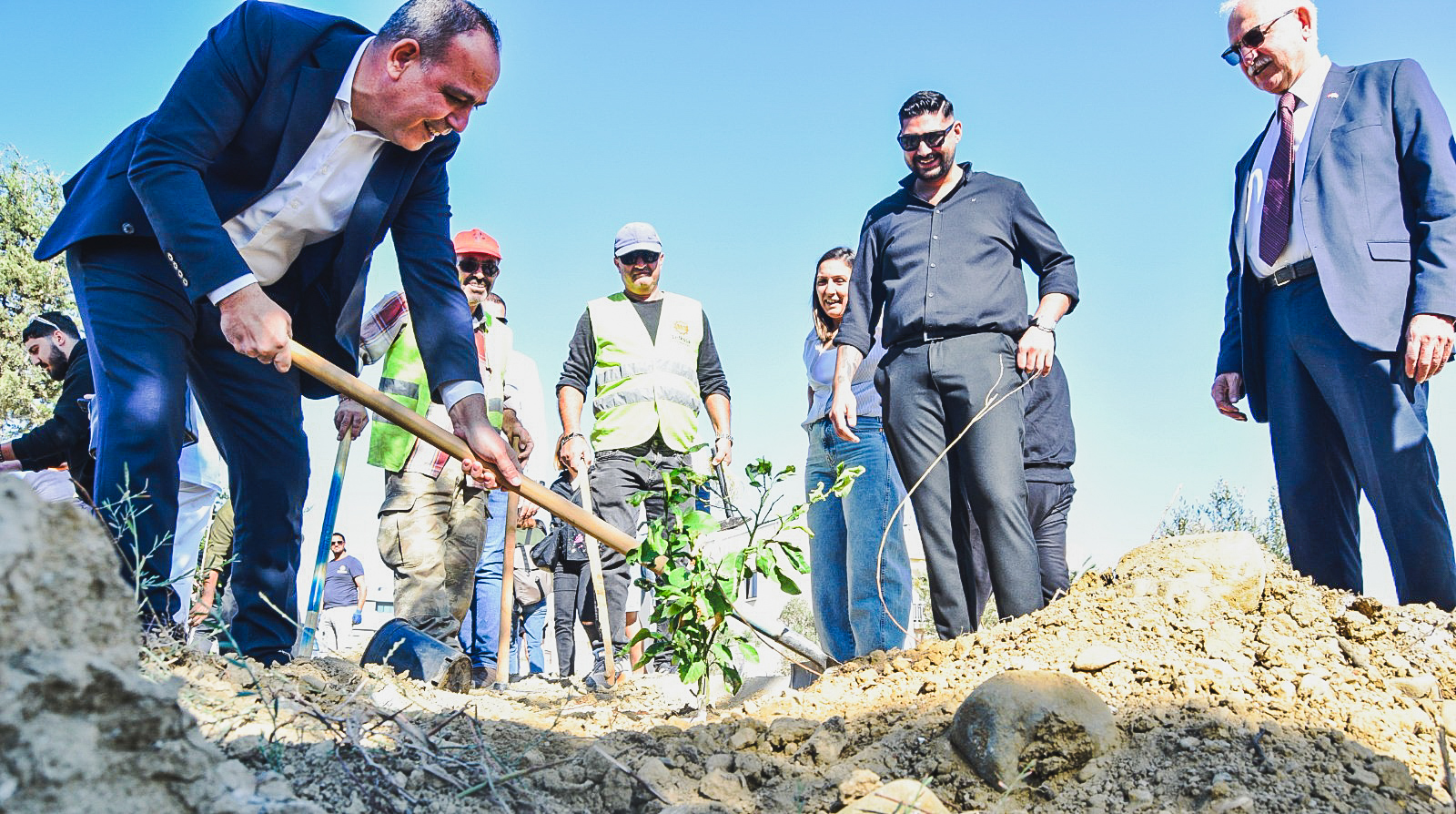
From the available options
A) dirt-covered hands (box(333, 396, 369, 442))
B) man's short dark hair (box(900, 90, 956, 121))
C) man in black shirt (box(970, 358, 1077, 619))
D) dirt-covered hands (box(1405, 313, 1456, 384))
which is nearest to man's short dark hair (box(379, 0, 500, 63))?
man's short dark hair (box(900, 90, 956, 121))

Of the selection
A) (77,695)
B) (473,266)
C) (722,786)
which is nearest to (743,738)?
(722,786)

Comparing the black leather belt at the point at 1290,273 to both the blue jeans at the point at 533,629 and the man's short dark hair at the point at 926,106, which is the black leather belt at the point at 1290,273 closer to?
the man's short dark hair at the point at 926,106

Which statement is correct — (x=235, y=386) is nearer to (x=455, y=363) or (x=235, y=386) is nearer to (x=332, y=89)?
(x=455, y=363)

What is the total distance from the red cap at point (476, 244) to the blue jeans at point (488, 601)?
1186 millimetres

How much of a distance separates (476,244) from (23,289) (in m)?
14.9

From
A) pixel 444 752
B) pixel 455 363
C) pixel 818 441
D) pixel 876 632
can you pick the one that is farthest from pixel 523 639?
pixel 444 752

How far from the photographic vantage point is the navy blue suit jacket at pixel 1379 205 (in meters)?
3.25

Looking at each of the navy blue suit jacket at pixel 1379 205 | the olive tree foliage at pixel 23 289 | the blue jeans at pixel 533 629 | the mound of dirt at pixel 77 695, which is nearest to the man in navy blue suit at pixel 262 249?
the mound of dirt at pixel 77 695

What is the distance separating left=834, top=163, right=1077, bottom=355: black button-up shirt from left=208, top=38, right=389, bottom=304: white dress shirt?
1.87m

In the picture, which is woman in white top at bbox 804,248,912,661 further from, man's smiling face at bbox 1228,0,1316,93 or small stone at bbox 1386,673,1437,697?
man's smiling face at bbox 1228,0,1316,93

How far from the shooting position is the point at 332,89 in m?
3.19

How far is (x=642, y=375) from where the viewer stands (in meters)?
5.62

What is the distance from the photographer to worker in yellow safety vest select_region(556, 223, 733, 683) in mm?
5457

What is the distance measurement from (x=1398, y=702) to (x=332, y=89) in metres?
3.14
